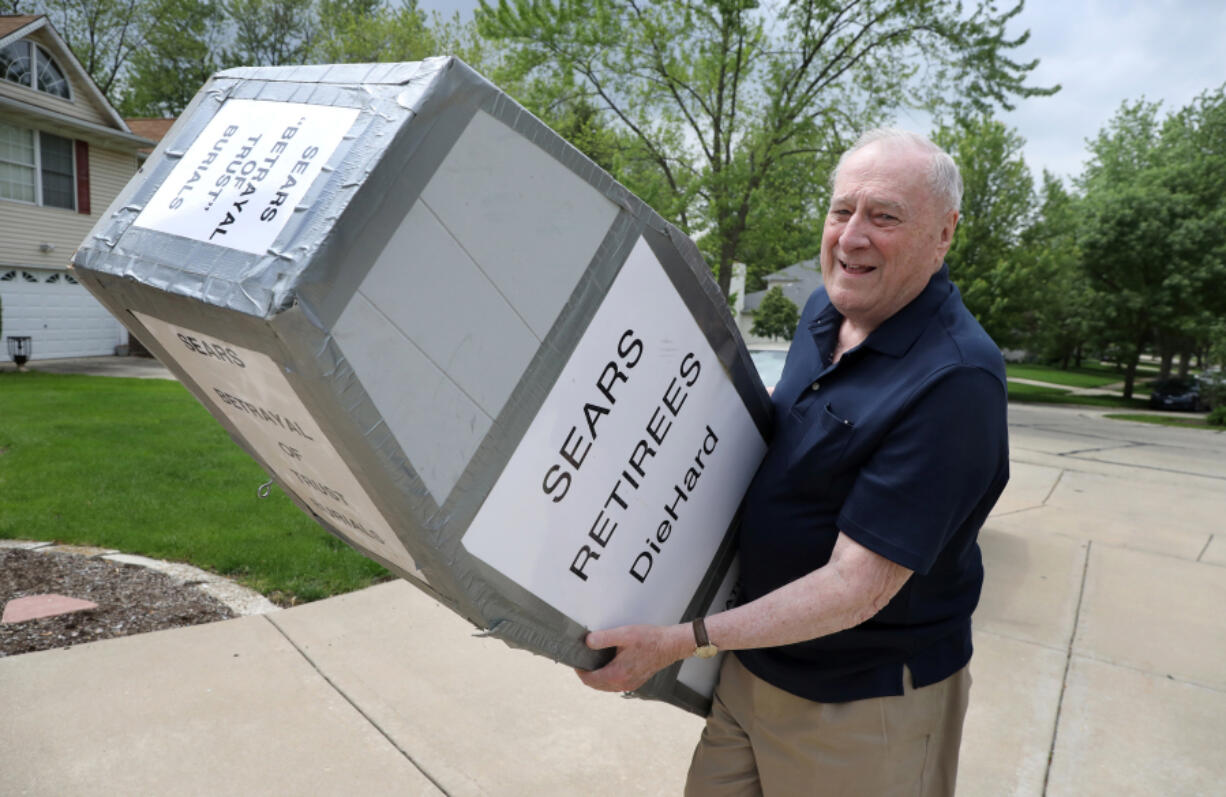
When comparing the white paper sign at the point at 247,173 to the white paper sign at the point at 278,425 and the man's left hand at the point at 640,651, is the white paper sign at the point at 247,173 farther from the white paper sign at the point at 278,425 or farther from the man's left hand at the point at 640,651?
the man's left hand at the point at 640,651

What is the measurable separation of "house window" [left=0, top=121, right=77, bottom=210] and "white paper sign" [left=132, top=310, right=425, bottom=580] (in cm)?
1794

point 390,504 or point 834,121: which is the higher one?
point 834,121

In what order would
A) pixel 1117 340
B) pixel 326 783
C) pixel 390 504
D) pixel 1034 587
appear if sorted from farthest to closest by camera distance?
pixel 1117 340 → pixel 1034 587 → pixel 326 783 → pixel 390 504

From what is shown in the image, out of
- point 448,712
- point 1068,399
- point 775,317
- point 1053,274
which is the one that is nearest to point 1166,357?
point 1068,399

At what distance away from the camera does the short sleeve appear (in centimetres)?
130

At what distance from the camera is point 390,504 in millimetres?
1122

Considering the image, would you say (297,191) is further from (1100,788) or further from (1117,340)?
(1117,340)

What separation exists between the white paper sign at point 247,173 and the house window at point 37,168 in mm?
18028

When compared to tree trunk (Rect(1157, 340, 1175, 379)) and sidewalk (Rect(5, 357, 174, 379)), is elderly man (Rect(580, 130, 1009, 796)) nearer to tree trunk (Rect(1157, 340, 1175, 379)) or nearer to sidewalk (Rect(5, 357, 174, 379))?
sidewalk (Rect(5, 357, 174, 379))

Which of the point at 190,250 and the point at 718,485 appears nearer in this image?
the point at 190,250

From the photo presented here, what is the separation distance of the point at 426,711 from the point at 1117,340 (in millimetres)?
30669

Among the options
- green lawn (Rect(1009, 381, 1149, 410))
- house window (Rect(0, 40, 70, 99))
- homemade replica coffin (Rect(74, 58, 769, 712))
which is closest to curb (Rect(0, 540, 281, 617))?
homemade replica coffin (Rect(74, 58, 769, 712))

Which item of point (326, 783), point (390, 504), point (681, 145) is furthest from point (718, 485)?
point (681, 145)

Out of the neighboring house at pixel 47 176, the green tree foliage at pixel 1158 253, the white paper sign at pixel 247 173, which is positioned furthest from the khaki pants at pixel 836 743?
the green tree foliage at pixel 1158 253
